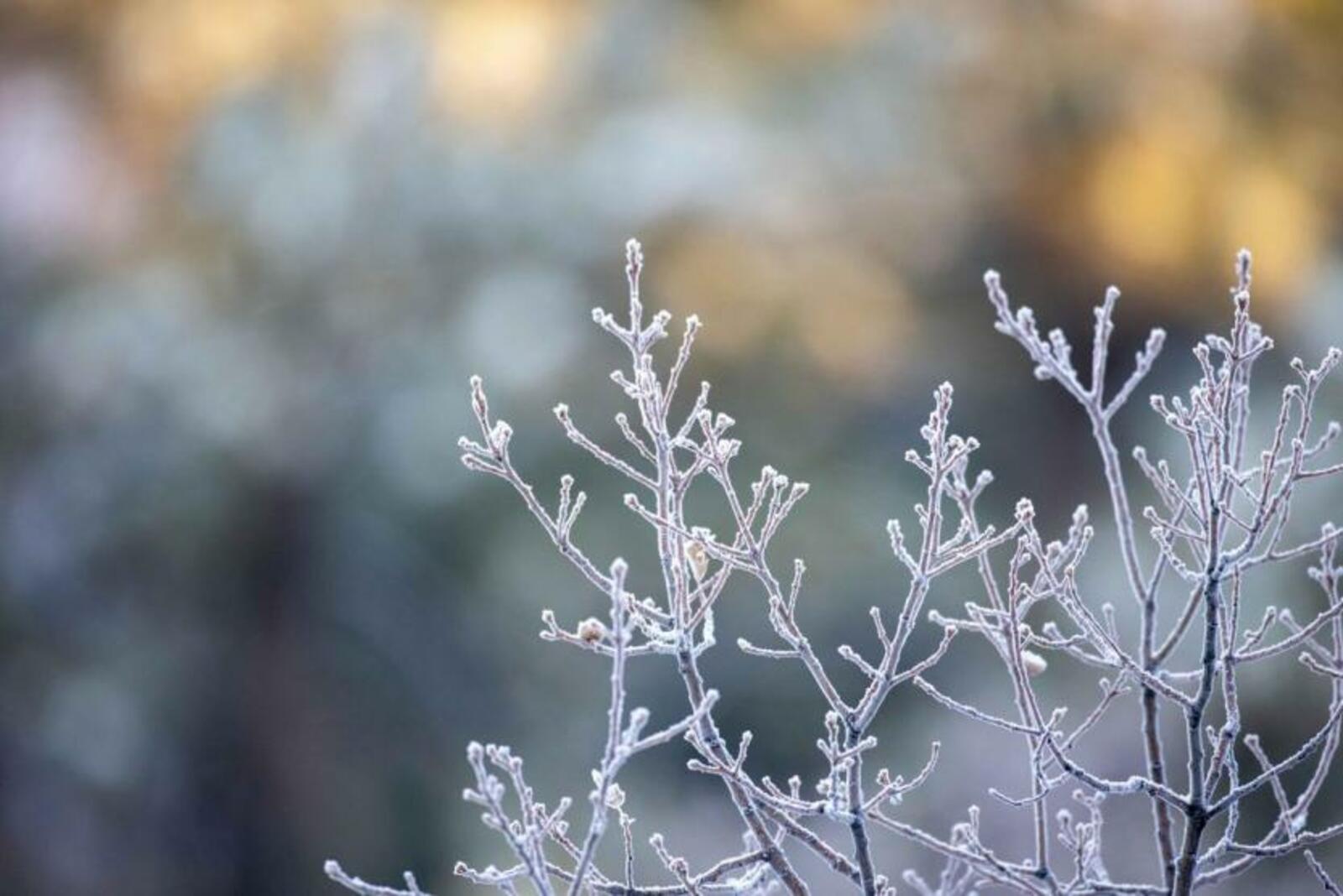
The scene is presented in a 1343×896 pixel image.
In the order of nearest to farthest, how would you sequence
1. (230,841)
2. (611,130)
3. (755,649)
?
(755,649) → (230,841) → (611,130)

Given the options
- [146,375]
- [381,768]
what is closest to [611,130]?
[146,375]

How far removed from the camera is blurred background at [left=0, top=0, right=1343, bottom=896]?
3.55m

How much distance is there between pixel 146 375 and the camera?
3.57 meters

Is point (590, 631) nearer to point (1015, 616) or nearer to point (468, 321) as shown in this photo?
point (1015, 616)

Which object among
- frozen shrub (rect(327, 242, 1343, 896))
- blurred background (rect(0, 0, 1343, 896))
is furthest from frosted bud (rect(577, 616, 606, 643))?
blurred background (rect(0, 0, 1343, 896))

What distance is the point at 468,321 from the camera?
3.71 m

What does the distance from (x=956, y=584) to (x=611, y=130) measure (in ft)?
Answer: 4.51

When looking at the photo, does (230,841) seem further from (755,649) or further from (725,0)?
(755,649)

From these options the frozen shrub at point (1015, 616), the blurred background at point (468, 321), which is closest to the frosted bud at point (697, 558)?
the frozen shrub at point (1015, 616)

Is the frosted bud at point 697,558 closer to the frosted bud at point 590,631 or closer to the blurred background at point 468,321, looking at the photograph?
the frosted bud at point 590,631

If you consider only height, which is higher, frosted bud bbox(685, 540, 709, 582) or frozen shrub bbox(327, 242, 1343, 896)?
frosted bud bbox(685, 540, 709, 582)

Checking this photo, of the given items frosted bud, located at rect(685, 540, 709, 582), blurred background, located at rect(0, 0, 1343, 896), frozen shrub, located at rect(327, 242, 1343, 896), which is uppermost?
blurred background, located at rect(0, 0, 1343, 896)

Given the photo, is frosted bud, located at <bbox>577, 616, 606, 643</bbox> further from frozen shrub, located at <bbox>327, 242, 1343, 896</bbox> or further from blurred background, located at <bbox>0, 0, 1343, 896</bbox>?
blurred background, located at <bbox>0, 0, 1343, 896</bbox>

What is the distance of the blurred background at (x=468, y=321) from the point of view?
3.55 m
